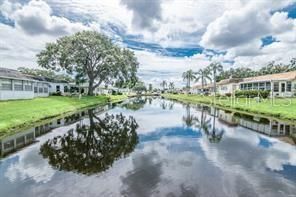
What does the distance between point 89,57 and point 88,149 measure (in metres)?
43.4

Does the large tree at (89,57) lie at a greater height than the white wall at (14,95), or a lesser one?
greater

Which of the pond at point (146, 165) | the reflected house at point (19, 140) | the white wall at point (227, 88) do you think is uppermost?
the white wall at point (227, 88)

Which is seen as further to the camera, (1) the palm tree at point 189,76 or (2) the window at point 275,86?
(1) the palm tree at point 189,76

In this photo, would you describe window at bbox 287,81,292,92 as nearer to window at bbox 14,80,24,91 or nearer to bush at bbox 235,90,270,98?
bush at bbox 235,90,270,98

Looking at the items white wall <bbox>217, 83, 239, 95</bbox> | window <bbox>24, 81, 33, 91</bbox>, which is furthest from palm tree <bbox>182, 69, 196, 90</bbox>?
window <bbox>24, 81, 33, 91</bbox>

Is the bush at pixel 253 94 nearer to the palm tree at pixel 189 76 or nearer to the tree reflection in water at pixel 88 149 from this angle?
the tree reflection in water at pixel 88 149

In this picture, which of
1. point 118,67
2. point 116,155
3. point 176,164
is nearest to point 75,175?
point 116,155

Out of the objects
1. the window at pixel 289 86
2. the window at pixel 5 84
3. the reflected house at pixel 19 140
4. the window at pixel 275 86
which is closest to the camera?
the reflected house at pixel 19 140

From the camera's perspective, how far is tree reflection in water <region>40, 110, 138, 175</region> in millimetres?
8523

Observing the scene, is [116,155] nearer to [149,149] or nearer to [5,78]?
[149,149]

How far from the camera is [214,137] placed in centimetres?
1395

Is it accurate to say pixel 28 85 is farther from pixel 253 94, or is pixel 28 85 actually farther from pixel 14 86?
pixel 253 94

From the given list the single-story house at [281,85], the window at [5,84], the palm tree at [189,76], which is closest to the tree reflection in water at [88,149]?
the window at [5,84]

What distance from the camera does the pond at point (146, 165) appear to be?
6406 mm
